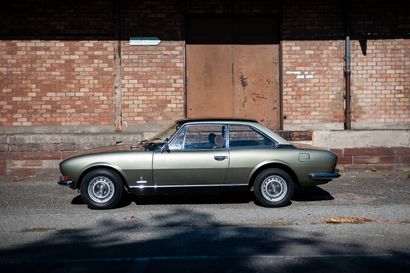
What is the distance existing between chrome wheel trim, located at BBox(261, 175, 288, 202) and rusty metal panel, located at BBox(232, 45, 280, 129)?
4.41 meters

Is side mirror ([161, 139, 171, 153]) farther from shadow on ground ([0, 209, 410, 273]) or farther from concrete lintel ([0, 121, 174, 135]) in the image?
concrete lintel ([0, 121, 174, 135])

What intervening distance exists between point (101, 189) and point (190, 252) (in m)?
2.79

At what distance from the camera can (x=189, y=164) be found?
26.0 ft

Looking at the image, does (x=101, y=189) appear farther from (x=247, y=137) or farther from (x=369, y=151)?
(x=369, y=151)

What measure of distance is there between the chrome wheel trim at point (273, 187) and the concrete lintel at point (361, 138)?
3953 mm

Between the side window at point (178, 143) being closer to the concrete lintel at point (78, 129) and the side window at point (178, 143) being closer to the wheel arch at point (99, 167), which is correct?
the wheel arch at point (99, 167)

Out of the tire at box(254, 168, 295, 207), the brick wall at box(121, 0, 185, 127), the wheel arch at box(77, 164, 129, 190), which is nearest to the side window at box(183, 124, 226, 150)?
the tire at box(254, 168, 295, 207)

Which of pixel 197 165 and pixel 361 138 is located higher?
pixel 361 138

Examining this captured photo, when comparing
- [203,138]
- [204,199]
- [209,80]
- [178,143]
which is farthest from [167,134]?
[209,80]

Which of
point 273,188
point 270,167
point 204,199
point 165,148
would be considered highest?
point 165,148

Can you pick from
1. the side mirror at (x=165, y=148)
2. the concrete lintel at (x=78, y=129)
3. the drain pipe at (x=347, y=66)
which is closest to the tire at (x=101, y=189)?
the side mirror at (x=165, y=148)

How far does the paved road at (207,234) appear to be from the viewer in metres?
5.18

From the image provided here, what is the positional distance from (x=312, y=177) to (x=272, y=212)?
0.86 metres

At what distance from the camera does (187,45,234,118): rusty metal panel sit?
12.3 metres
